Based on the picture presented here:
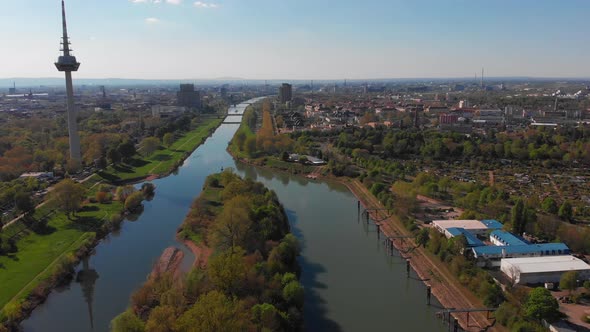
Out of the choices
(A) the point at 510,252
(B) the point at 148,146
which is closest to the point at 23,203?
(B) the point at 148,146

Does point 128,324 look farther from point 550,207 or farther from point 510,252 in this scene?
point 550,207

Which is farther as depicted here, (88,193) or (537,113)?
(537,113)

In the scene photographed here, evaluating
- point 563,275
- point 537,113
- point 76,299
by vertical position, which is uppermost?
point 537,113

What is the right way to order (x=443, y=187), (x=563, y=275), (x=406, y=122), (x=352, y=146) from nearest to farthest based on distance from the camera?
(x=563, y=275) < (x=443, y=187) < (x=352, y=146) < (x=406, y=122)

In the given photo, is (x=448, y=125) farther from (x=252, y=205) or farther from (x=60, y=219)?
(x=60, y=219)

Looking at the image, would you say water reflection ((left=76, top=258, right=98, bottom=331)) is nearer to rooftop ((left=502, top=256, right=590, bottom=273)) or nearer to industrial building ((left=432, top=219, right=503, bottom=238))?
industrial building ((left=432, top=219, right=503, bottom=238))

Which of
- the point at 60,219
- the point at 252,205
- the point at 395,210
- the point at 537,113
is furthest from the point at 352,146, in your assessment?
the point at 537,113

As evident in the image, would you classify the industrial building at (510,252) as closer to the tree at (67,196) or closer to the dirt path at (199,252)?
the dirt path at (199,252)
